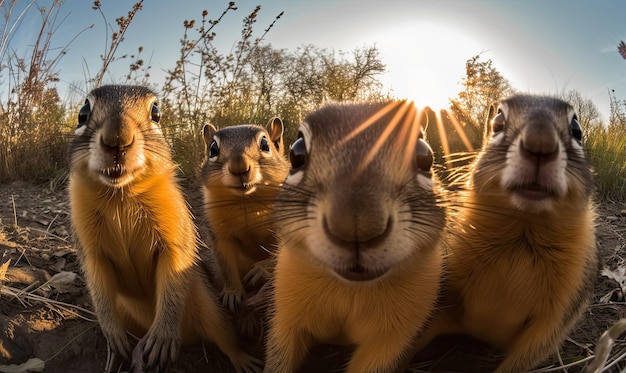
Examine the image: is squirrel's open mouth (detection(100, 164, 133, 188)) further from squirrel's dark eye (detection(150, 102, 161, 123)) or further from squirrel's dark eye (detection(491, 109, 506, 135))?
squirrel's dark eye (detection(491, 109, 506, 135))

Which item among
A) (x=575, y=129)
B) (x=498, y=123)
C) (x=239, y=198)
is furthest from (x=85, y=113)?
(x=575, y=129)

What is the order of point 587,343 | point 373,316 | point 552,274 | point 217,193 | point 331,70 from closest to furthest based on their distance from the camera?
point 373,316
point 552,274
point 587,343
point 217,193
point 331,70

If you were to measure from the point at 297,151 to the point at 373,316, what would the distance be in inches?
42.2

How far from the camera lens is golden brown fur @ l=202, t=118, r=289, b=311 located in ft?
14.3

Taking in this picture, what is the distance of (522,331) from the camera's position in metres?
3.29

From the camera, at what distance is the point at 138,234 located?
12.1ft

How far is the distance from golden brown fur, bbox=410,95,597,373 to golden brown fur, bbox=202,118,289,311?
1849mm

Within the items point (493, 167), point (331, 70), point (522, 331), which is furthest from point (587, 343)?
point (331, 70)

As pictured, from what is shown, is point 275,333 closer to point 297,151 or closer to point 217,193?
point 297,151

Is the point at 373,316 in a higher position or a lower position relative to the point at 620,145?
lower

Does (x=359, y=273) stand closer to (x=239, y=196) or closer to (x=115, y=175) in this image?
(x=115, y=175)

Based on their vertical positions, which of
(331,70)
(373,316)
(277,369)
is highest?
(331,70)

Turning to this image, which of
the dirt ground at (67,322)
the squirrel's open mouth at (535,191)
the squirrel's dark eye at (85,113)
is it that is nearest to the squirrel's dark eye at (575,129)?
the squirrel's open mouth at (535,191)

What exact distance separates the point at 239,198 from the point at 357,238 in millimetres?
2638
